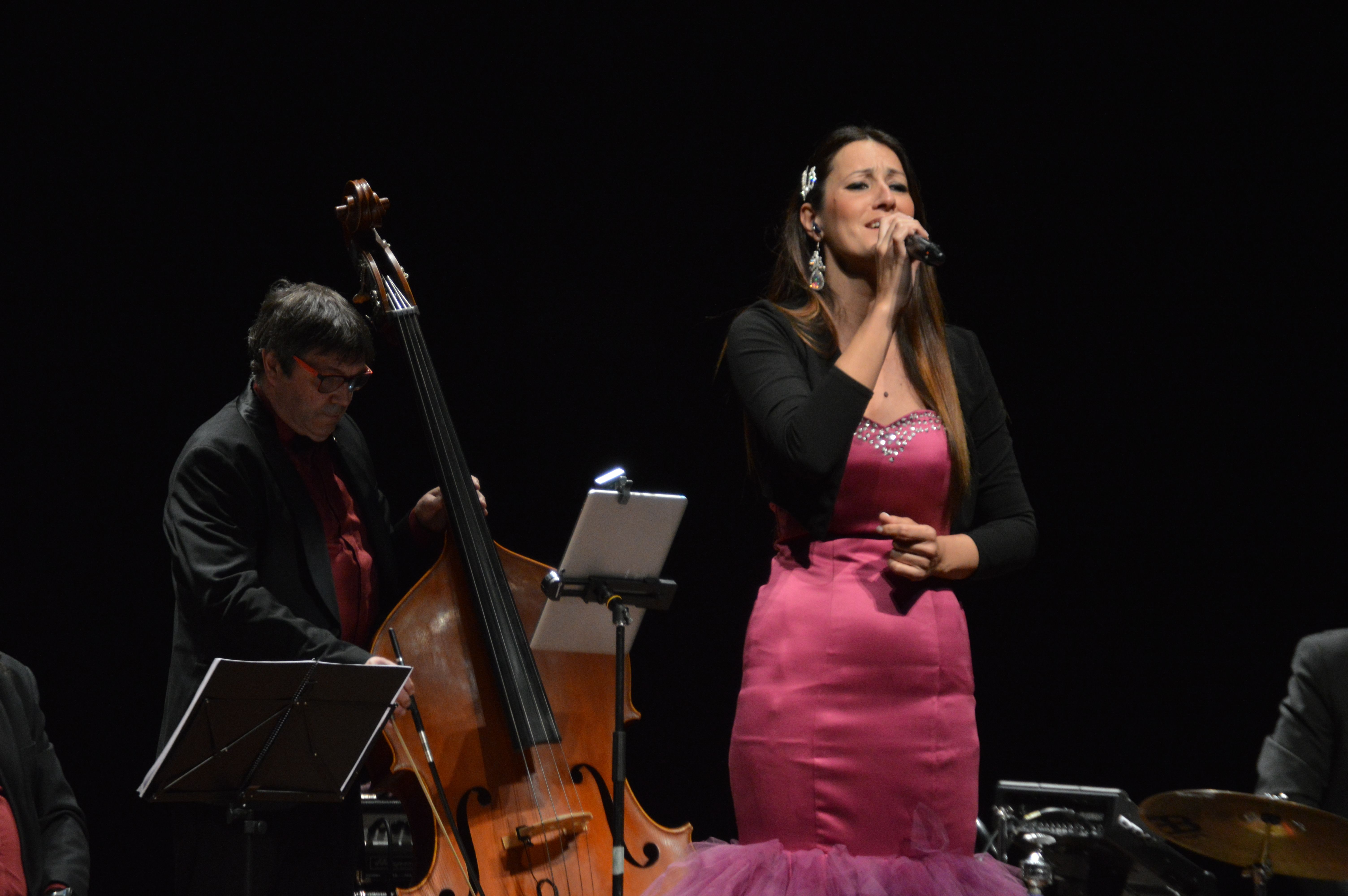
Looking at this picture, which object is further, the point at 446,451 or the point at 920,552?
the point at 446,451

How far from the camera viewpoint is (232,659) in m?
1.95

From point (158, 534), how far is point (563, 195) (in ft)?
5.24

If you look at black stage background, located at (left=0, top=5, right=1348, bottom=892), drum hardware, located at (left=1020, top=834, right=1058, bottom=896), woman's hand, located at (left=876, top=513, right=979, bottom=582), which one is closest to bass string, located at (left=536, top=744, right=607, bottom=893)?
drum hardware, located at (left=1020, top=834, right=1058, bottom=896)

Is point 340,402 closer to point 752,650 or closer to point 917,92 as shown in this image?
point 752,650

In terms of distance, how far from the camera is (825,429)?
4.75ft

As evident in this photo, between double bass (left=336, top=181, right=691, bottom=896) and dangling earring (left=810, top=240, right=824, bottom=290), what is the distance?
3.23 feet

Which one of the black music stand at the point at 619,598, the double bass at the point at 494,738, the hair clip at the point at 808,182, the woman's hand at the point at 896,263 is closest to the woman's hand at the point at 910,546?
the woman's hand at the point at 896,263

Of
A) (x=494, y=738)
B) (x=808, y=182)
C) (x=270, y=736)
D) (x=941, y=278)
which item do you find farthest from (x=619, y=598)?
(x=941, y=278)

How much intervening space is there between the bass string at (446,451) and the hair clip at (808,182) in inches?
39.6

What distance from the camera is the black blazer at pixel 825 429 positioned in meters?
1.46

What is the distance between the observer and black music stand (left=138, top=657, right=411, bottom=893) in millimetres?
1955

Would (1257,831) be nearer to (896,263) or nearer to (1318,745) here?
(1318,745)

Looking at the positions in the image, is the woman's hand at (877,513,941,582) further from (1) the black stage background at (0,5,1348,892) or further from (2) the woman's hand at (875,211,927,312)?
(1) the black stage background at (0,5,1348,892)

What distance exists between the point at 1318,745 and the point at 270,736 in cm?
229
